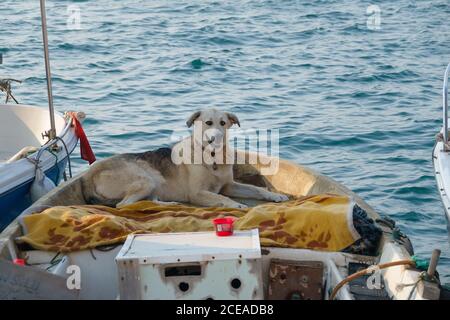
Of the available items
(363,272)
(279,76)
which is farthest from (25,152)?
(279,76)

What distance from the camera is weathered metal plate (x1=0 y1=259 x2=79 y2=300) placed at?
239 inches

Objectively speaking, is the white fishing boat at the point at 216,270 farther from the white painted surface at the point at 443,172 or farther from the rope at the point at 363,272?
the white painted surface at the point at 443,172

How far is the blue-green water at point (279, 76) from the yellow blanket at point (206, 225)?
3948 mm

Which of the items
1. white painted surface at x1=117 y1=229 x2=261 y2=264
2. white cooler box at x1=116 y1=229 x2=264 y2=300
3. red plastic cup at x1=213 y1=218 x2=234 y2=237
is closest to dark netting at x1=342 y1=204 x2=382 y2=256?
white painted surface at x1=117 y1=229 x2=261 y2=264

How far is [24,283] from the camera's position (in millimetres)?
6086

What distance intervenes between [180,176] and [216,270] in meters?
3.14

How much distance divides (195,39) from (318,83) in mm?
5396

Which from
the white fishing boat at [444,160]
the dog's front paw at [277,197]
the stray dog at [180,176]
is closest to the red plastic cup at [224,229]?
the stray dog at [180,176]

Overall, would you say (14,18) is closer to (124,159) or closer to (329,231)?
(124,159)

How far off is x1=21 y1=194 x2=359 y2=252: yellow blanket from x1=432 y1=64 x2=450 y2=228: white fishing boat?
1.86 m

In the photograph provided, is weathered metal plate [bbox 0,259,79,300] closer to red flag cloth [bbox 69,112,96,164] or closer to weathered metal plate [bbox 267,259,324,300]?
weathered metal plate [bbox 267,259,324,300]

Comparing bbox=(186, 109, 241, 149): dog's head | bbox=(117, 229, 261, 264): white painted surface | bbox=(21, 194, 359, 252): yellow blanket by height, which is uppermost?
bbox=(186, 109, 241, 149): dog's head
